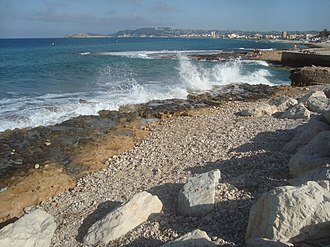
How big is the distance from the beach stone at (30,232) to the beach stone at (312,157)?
471 centimetres

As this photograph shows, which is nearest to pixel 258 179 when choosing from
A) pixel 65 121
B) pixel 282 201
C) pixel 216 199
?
pixel 216 199

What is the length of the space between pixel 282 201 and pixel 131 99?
14034 millimetres

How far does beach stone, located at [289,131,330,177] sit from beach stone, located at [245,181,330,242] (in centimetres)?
176

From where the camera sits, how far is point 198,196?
5.89 metres

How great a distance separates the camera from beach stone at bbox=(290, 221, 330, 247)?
3996 mm

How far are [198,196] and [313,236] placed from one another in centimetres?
221

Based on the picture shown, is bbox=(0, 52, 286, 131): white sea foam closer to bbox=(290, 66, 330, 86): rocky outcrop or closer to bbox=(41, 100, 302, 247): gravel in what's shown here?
bbox=(290, 66, 330, 86): rocky outcrop

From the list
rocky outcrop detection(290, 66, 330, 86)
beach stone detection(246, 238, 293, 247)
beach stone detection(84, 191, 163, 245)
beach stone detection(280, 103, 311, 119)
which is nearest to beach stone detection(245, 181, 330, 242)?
beach stone detection(246, 238, 293, 247)

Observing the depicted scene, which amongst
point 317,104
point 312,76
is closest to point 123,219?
point 317,104

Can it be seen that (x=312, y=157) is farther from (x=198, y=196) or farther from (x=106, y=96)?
(x=106, y=96)

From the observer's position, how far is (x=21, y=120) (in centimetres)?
1341

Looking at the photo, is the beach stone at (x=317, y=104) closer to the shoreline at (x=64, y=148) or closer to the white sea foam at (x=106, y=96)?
the shoreline at (x=64, y=148)

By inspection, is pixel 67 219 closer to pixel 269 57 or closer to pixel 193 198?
pixel 193 198

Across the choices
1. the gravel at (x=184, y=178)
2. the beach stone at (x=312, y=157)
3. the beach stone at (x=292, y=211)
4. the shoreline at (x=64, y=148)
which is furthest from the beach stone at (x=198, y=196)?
the shoreline at (x=64, y=148)
